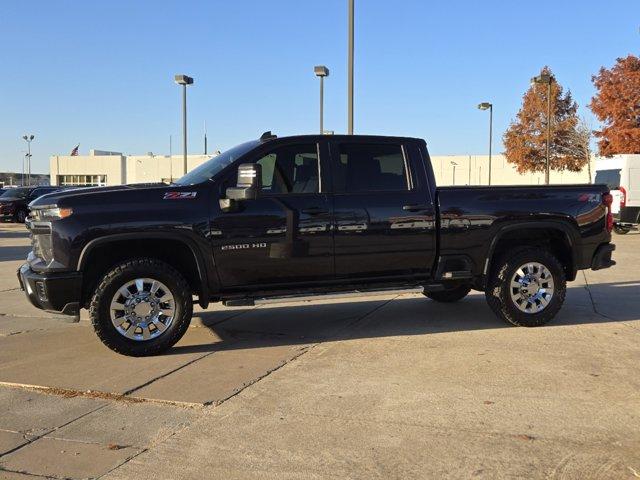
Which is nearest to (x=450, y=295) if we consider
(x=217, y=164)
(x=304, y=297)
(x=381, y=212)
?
(x=381, y=212)

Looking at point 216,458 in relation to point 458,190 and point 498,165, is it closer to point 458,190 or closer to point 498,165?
point 458,190

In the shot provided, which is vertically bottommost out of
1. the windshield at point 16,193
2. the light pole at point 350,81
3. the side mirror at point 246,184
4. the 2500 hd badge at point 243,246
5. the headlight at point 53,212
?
the 2500 hd badge at point 243,246

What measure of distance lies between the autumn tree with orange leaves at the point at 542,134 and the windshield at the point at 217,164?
3873 cm

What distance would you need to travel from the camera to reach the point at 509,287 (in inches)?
261

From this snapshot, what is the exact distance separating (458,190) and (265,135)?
2.10 meters

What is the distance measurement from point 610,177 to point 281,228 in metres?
17.2

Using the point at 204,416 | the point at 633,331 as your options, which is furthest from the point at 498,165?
the point at 204,416

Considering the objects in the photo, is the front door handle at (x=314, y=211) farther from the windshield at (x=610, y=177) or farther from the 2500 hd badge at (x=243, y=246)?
the windshield at (x=610, y=177)

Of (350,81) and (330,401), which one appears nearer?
(330,401)

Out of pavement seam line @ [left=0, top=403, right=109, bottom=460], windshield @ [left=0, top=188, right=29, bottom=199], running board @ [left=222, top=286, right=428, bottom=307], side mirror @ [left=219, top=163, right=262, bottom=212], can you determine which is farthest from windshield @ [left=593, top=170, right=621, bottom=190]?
windshield @ [left=0, top=188, right=29, bottom=199]

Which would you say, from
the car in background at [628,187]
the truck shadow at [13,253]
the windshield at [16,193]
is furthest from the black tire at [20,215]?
the car in background at [628,187]

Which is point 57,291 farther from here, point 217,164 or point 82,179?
point 82,179

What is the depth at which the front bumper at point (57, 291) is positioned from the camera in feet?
17.5

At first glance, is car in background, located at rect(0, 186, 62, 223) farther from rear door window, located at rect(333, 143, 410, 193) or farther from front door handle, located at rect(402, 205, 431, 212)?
Result: front door handle, located at rect(402, 205, 431, 212)
